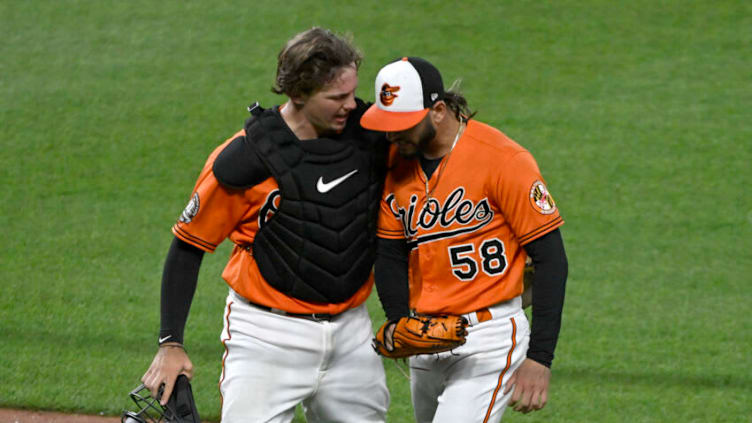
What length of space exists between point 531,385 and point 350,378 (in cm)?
68

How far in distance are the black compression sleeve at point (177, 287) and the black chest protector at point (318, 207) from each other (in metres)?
0.24

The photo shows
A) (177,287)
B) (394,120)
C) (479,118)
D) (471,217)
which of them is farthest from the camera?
(479,118)

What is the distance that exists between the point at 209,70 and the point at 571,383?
6.16 meters

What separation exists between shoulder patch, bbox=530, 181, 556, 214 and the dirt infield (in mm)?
3050

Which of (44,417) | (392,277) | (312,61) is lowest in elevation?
(44,417)

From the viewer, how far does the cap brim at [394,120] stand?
3.35m

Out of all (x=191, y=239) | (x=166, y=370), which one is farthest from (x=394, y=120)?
(x=166, y=370)

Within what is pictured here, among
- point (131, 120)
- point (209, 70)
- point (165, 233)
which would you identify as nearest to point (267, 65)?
point (209, 70)

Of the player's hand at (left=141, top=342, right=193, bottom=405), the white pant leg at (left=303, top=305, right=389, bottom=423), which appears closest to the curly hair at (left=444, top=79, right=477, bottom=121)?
the white pant leg at (left=303, top=305, right=389, bottom=423)

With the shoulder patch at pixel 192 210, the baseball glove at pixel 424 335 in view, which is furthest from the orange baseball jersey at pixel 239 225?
the baseball glove at pixel 424 335

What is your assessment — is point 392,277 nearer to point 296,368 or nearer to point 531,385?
point 296,368

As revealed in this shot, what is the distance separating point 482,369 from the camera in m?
3.53

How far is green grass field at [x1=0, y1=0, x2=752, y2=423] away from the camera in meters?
5.95

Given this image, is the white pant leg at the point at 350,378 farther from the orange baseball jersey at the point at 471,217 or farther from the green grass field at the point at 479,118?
the green grass field at the point at 479,118
